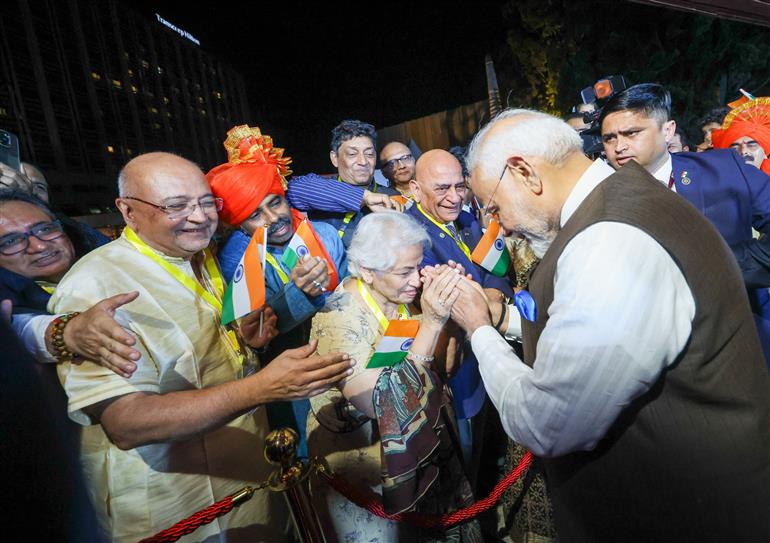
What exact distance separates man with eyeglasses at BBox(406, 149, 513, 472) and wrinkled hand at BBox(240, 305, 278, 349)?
1155mm

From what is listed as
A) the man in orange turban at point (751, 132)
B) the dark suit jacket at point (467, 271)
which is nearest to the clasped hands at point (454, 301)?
the dark suit jacket at point (467, 271)

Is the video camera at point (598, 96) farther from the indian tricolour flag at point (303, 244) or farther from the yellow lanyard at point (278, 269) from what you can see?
the yellow lanyard at point (278, 269)

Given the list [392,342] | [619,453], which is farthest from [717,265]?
[392,342]

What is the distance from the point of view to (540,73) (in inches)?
481

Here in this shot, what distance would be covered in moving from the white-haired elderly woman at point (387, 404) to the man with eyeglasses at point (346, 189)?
1.01 m

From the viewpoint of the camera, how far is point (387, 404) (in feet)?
5.90

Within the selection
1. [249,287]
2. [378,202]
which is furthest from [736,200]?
[249,287]

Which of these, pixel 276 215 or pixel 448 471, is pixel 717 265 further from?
pixel 276 215

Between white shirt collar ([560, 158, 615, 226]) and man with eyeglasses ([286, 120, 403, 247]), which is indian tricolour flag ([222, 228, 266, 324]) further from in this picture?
man with eyeglasses ([286, 120, 403, 247])

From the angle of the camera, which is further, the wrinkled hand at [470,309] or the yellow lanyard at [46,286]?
the yellow lanyard at [46,286]

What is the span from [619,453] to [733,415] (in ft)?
1.10

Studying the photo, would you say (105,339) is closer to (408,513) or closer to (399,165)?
(408,513)

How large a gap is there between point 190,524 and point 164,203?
4.52ft

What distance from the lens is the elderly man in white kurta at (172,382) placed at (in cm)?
137
